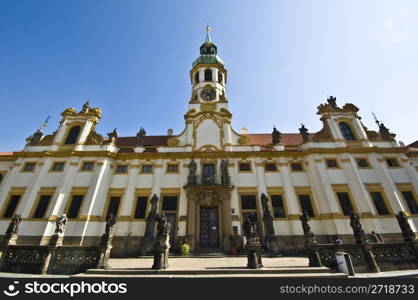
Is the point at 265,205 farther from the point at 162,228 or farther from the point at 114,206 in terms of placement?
the point at 114,206

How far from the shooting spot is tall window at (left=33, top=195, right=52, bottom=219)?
1692 centimetres

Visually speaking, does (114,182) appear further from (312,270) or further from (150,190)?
(312,270)

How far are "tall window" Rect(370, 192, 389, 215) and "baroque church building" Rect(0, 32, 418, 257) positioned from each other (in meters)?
0.10

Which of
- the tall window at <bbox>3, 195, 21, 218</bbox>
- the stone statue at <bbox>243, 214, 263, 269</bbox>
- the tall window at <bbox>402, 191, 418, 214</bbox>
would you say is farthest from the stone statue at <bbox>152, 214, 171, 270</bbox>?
the tall window at <bbox>402, 191, 418, 214</bbox>

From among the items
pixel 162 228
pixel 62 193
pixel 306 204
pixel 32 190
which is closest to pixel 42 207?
pixel 32 190

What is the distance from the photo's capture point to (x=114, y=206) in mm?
17875

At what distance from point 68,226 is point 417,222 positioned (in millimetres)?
29671

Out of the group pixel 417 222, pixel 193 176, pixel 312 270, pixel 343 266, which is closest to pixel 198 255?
pixel 193 176

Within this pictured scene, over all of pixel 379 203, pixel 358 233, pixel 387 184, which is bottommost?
pixel 358 233

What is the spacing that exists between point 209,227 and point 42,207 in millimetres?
15172

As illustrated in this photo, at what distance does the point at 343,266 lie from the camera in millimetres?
8000

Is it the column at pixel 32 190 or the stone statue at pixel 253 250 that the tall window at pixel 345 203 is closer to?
the stone statue at pixel 253 250

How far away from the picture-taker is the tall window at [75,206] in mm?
17016

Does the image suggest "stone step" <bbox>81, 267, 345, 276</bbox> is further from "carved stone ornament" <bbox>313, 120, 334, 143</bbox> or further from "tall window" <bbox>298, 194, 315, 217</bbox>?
"carved stone ornament" <bbox>313, 120, 334, 143</bbox>
